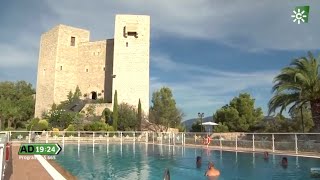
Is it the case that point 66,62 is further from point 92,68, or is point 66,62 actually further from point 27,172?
point 27,172

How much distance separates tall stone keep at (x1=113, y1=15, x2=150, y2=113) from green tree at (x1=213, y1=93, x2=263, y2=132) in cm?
1210

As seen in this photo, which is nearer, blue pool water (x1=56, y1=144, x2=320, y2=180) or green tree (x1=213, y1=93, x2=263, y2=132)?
Result: blue pool water (x1=56, y1=144, x2=320, y2=180)

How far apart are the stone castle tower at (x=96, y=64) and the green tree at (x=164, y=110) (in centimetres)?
157

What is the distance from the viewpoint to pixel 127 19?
1889 inches

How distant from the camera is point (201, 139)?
2430 cm

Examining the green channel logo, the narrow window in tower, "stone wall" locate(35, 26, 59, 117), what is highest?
the narrow window in tower

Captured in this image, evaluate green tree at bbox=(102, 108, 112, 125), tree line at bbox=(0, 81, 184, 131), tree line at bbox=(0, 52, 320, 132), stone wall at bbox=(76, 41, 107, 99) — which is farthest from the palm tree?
stone wall at bbox=(76, 41, 107, 99)

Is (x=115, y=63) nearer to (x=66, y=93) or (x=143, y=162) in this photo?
(x=66, y=93)

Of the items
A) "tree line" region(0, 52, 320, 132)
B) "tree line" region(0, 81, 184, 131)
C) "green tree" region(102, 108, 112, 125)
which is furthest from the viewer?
"green tree" region(102, 108, 112, 125)

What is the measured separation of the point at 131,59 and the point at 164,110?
7601 millimetres

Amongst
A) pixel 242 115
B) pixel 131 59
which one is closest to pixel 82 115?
pixel 131 59

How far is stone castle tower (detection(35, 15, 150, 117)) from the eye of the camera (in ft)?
154

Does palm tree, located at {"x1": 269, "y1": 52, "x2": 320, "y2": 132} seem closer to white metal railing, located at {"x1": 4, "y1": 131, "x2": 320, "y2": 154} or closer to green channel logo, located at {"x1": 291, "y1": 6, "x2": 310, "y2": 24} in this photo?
white metal railing, located at {"x1": 4, "y1": 131, "x2": 320, "y2": 154}

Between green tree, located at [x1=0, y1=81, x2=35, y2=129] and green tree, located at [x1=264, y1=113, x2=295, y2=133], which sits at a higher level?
green tree, located at [x1=0, y1=81, x2=35, y2=129]
